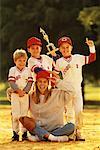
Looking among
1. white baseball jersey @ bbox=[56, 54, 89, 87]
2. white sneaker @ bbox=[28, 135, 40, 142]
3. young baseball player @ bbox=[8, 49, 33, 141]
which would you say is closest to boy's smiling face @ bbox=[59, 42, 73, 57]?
white baseball jersey @ bbox=[56, 54, 89, 87]

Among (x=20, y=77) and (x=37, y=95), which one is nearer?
(x=20, y=77)

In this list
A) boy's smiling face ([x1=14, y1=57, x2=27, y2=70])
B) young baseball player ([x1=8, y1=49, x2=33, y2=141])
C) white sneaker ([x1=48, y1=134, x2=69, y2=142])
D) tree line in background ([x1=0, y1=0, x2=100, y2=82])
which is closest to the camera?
white sneaker ([x1=48, y1=134, x2=69, y2=142])

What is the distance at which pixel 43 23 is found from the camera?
77.2 ft

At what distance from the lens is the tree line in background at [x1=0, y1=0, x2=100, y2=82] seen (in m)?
22.9

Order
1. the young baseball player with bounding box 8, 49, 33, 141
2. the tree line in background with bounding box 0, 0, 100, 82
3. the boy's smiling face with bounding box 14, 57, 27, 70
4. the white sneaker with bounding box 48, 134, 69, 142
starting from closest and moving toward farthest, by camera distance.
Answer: the white sneaker with bounding box 48, 134, 69, 142, the young baseball player with bounding box 8, 49, 33, 141, the boy's smiling face with bounding box 14, 57, 27, 70, the tree line in background with bounding box 0, 0, 100, 82

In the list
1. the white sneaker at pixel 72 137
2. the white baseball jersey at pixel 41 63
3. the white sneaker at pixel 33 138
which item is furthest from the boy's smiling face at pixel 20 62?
the white sneaker at pixel 72 137

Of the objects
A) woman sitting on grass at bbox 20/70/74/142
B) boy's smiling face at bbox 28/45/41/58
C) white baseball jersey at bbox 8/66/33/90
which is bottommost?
woman sitting on grass at bbox 20/70/74/142

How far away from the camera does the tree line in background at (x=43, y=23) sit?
22906mm

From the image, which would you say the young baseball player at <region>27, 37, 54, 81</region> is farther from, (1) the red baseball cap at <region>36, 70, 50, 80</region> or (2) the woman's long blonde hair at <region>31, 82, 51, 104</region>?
(2) the woman's long blonde hair at <region>31, 82, 51, 104</region>

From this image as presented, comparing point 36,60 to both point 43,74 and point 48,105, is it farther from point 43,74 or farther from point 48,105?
point 48,105

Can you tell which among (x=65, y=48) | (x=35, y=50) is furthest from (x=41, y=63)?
(x=65, y=48)

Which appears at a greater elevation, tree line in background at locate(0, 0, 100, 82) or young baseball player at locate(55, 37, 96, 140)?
tree line in background at locate(0, 0, 100, 82)

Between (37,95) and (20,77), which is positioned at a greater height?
(20,77)

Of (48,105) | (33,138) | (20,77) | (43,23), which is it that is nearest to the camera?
(33,138)
